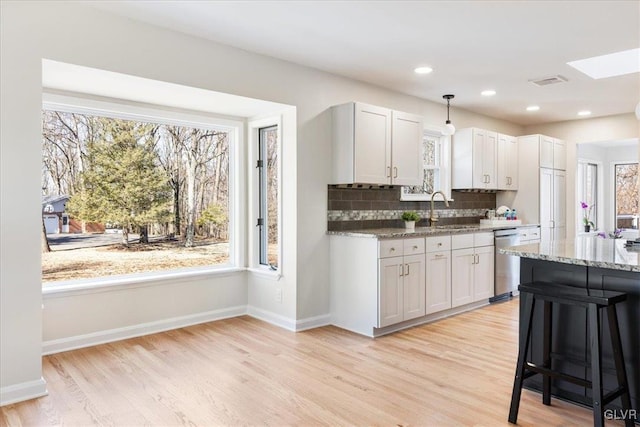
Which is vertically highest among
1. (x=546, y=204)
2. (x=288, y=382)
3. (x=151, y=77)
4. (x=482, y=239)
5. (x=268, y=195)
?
(x=151, y=77)

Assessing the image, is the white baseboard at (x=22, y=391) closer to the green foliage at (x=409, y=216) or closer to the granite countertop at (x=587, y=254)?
the granite countertop at (x=587, y=254)

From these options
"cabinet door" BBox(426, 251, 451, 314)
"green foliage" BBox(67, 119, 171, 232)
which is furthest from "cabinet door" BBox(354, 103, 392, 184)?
"green foliage" BBox(67, 119, 171, 232)

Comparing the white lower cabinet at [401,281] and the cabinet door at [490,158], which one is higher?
the cabinet door at [490,158]

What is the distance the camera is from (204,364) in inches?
130

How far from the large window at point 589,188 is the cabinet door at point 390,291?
4.96 m

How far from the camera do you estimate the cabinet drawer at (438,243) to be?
14.7ft

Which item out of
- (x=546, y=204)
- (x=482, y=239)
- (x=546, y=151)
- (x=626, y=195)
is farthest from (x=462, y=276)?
(x=626, y=195)

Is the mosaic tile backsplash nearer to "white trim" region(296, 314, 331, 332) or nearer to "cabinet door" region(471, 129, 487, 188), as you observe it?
"cabinet door" region(471, 129, 487, 188)

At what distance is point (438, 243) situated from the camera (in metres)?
4.57

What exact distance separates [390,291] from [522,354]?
165 centimetres

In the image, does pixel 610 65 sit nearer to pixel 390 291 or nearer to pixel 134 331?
pixel 390 291

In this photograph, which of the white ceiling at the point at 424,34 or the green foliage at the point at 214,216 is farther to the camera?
the green foliage at the point at 214,216

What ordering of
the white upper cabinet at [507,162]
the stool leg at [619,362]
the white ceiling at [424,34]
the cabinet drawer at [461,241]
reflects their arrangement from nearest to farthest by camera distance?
1. the stool leg at [619,362]
2. the white ceiling at [424,34]
3. the cabinet drawer at [461,241]
4. the white upper cabinet at [507,162]

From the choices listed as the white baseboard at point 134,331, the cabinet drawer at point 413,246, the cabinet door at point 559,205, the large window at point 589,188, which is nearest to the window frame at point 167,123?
the white baseboard at point 134,331
